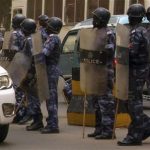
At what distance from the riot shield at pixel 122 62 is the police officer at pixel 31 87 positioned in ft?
6.88

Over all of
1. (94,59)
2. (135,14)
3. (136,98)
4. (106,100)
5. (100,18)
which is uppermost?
(135,14)

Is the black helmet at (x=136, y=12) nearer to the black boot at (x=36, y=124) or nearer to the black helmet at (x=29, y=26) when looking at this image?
the black helmet at (x=29, y=26)

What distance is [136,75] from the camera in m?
9.40

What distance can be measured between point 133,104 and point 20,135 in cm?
207

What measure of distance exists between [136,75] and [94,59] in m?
0.84

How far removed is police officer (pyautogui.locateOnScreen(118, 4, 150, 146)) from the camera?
30.7 feet

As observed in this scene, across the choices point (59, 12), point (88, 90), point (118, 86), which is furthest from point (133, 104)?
point (59, 12)

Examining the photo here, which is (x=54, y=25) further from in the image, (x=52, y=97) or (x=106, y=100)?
(x=106, y=100)

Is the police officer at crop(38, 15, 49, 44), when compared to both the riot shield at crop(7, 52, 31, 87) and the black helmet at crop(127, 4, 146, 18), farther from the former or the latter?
the black helmet at crop(127, 4, 146, 18)

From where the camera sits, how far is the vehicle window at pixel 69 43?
17281 millimetres

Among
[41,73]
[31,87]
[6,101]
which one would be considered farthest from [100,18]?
[6,101]

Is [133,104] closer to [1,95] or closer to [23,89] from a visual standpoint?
[1,95]

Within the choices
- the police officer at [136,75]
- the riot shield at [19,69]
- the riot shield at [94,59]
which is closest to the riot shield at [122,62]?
the police officer at [136,75]

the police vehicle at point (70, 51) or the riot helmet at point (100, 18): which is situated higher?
the riot helmet at point (100, 18)
